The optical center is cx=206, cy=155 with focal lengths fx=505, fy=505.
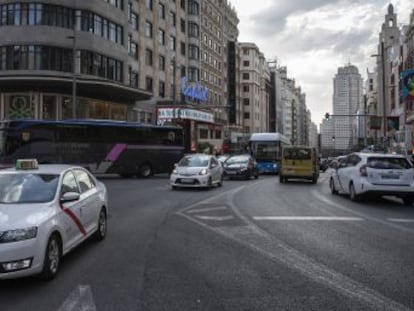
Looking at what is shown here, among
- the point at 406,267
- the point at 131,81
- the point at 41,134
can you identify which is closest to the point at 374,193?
the point at 406,267

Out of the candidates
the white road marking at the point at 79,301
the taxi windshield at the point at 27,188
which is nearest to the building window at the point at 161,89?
the taxi windshield at the point at 27,188

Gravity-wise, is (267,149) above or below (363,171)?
above

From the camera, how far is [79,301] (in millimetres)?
5418

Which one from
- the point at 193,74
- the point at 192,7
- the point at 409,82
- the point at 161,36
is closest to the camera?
the point at 409,82

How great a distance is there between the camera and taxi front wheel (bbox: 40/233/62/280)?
6.16 meters

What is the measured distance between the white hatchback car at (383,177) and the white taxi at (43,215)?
9.34 metres

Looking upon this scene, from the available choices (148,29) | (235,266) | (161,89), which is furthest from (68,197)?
(161,89)


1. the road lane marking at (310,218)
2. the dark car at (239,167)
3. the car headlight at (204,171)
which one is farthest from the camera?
the dark car at (239,167)

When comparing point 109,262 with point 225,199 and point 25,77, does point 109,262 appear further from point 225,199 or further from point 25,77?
point 25,77

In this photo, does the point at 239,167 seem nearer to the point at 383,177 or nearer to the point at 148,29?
the point at 383,177

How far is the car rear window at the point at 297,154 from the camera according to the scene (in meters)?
27.6

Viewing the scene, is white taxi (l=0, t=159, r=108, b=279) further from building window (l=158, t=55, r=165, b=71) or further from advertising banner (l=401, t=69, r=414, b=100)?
building window (l=158, t=55, r=165, b=71)

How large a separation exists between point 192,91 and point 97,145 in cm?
3740

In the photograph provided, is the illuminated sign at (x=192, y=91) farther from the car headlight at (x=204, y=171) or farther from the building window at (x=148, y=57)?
the car headlight at (x=204, y=171)
